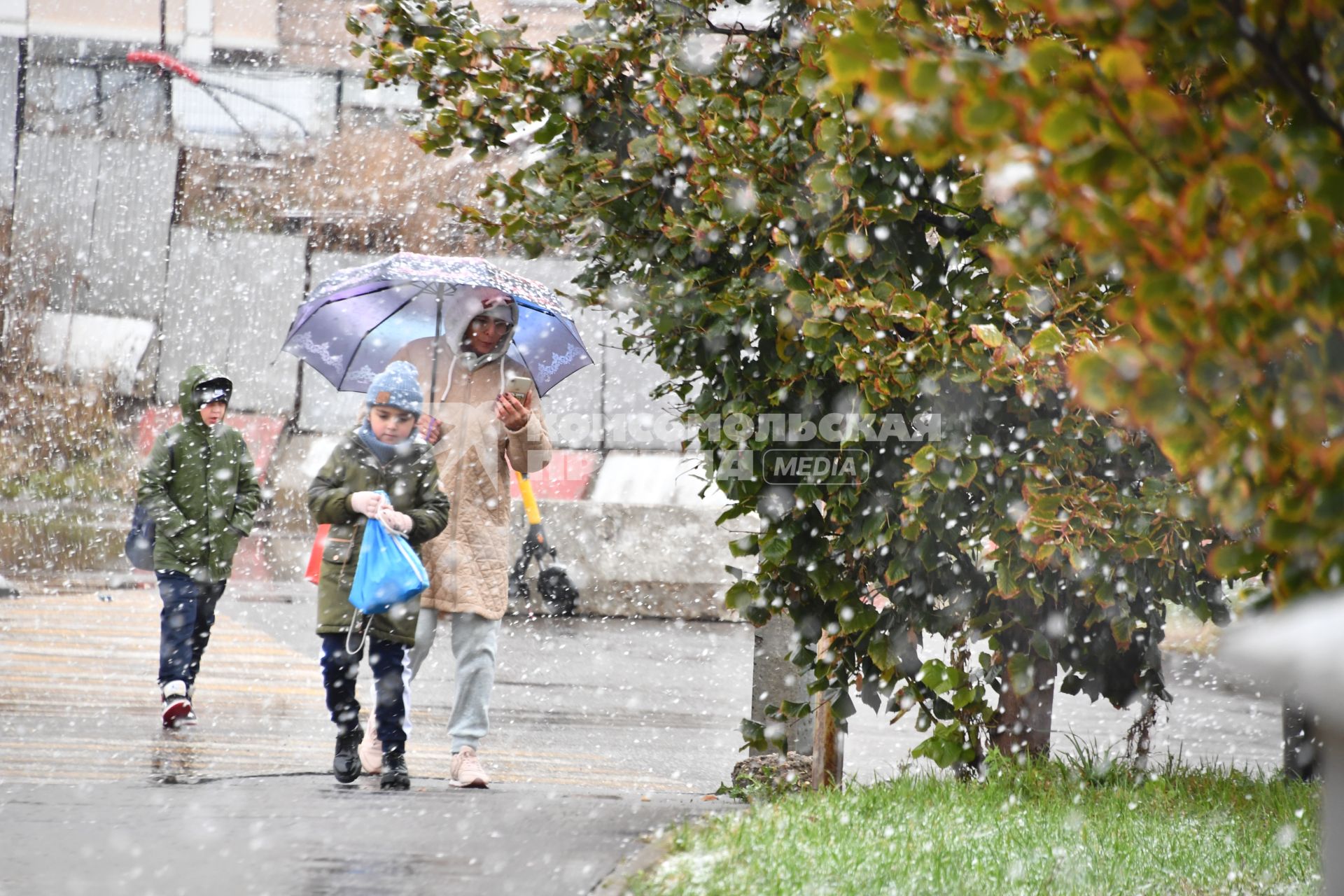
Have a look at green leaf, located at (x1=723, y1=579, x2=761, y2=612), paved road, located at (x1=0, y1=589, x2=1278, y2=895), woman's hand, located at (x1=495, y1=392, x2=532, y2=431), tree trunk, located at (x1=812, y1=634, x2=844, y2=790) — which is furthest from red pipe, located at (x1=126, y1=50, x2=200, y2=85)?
green leaf, located at (x1=723, y1=579, x2=761, y2=612)

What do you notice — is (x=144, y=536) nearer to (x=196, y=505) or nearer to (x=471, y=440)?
(x=196, y=505)

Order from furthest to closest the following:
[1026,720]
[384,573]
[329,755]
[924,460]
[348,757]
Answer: [329,755] → [348,757] → [384,573] → [1026,720] → [924,460]

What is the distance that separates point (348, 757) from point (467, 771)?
0.48 metres

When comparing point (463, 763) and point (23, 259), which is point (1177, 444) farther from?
point (23, 259)

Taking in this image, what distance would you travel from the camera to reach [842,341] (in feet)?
13.1

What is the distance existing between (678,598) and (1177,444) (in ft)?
40.5

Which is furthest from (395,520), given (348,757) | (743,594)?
(743,594)

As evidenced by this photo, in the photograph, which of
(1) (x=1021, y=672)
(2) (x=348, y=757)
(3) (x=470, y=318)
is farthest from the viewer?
(3) (x=470, y=318)

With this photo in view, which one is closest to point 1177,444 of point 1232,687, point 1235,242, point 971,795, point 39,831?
point 1235,242

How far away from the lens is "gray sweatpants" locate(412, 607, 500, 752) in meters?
5.66

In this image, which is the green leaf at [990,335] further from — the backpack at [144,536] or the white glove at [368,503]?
the backpack at [144,536]

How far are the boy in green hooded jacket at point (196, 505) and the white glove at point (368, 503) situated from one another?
88.7 inches

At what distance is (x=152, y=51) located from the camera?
23.5m

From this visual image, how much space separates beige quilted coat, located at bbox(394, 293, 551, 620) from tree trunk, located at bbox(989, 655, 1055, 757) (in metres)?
2.02
